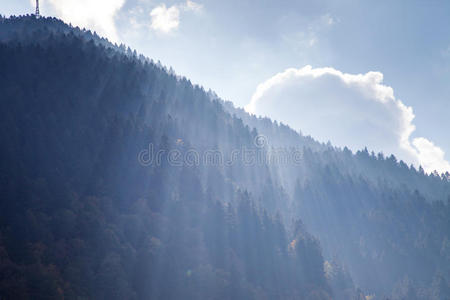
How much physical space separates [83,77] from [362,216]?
540 feet

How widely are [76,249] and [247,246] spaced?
5416cm

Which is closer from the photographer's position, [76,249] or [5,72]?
Answer: [76,249]

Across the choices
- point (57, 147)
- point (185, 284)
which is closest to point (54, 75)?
point (57, 147)

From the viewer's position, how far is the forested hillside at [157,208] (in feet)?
244

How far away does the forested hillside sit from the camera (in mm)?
74250

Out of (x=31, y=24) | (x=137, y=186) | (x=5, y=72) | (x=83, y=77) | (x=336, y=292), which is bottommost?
(x=336, y=292)

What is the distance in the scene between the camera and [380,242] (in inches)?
6639

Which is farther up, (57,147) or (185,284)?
(57,147)

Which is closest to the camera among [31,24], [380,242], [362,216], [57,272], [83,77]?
[57,272]

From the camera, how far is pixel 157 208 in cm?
10238

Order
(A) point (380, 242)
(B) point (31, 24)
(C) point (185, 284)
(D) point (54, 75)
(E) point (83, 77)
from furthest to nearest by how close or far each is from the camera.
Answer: (B) point (31, 24)
(A) point (380, 242)
(E) point (83, 77)
(D) point (54, 75)
(C) point (185, 284)

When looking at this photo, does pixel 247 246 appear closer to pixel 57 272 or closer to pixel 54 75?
pixel 57 272

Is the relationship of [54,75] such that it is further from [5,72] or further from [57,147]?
[57,147]

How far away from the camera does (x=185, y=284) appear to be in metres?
81.6
